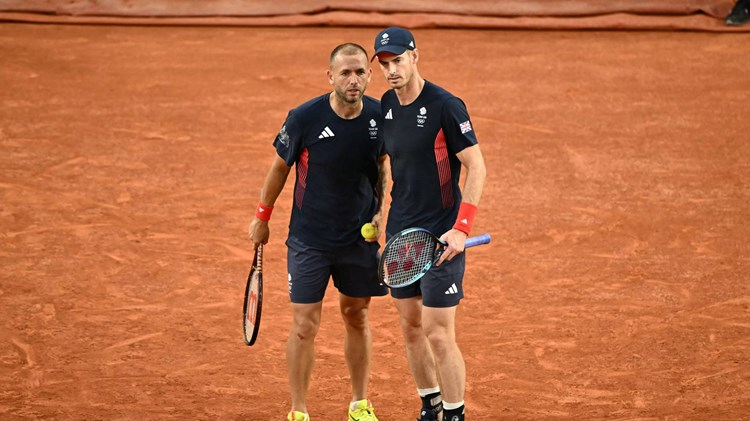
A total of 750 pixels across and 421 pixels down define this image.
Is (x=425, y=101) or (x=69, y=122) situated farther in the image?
(x=69, y=122)

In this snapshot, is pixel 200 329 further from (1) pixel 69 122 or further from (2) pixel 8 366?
(1) pixel 69 122

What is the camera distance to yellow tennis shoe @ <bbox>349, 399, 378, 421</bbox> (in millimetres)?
7336

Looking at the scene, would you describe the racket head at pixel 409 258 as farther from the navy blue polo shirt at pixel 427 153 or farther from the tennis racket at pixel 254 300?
the tennis racket at pixel 254 300

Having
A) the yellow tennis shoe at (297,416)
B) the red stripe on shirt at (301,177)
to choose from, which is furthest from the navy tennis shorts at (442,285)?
the yellow tennis shoe at (297,416)

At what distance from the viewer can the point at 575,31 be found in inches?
685

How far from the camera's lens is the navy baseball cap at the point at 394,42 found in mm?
6426

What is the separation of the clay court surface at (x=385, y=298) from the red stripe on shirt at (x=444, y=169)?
1635 millimetres

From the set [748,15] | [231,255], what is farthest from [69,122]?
[748,15]

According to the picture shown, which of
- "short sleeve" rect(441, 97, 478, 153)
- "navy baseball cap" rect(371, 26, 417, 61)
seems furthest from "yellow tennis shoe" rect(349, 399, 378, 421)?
"navy baseball cap" rect(371, 26, 417, 61)

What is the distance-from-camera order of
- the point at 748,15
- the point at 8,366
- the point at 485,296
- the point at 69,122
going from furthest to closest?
the point at 748,15
the point at 69,122
the point at 485,296
the point at 8,366

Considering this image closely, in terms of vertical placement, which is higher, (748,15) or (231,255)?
(748,15)

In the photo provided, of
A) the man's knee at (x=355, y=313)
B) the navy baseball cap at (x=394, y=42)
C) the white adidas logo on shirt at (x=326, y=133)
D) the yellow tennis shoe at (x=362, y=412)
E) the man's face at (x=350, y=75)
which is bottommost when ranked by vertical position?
the yellow tennis shoe at (x=362, y=412)

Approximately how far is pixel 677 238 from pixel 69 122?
7089 mm

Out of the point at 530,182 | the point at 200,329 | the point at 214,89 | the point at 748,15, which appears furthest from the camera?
the point at 748,15
